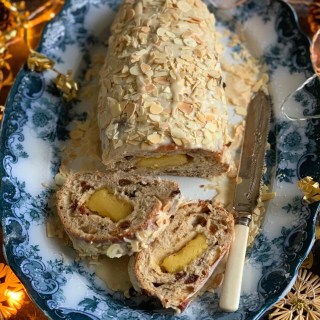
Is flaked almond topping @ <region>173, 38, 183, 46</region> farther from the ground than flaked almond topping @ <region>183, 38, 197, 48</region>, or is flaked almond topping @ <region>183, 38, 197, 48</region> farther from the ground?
flaked almond topping @ <region>173, 38, 183, 46</region>

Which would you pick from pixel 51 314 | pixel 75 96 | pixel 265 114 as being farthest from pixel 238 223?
A: pixel 75 96

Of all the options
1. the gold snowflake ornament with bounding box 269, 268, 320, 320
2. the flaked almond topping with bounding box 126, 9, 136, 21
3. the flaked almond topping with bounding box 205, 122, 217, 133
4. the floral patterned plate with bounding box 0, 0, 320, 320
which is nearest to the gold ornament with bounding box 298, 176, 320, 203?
the floral patterned plate with bounding box 0, 0, 320, 320

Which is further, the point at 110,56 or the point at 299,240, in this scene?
the point at 110,56

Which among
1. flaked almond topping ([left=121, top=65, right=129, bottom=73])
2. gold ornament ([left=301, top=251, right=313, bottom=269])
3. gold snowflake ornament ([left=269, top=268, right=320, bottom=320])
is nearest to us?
gold snowflake ornament ([left=269, top=268, right=320, bottom=320])

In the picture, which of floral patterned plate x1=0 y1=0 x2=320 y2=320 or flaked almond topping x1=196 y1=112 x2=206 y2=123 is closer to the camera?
floral patterned plate x1=0 y1=0 x2=320 y2=320

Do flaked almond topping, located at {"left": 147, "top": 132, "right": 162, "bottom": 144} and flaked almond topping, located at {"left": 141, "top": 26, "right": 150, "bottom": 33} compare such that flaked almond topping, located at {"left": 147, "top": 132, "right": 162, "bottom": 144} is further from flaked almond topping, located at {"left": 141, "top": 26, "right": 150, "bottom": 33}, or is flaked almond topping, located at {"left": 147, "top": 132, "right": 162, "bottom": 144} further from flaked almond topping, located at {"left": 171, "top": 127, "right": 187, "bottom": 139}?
flaked almond topping, located at {"left": 141, "top": 26, "right": 150, "bottom": 33}

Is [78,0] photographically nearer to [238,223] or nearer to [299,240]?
[238,223]
